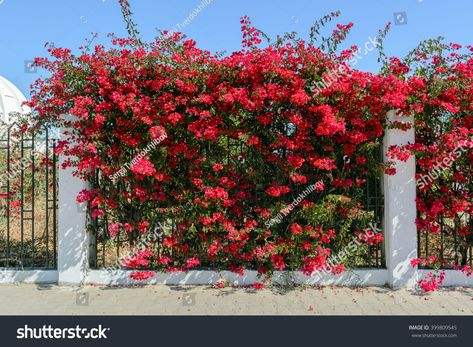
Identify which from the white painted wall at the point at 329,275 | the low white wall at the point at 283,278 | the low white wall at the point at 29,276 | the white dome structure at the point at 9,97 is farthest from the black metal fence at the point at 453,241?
the white dome structure at the point at 9,97

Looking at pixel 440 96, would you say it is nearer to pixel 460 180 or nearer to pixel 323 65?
pixel 460 180

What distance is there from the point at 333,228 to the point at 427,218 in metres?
1.29

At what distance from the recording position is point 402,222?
5695mm

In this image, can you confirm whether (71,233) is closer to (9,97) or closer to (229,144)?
(229,144)

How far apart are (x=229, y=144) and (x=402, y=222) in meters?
2.60

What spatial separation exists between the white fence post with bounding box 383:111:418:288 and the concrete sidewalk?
243 mm

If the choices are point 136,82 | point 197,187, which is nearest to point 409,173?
point 197,187

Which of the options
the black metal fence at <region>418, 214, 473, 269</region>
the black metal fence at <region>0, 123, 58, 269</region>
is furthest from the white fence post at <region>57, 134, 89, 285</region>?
the black metal fence at <region>418, 214, 473, 269</region>

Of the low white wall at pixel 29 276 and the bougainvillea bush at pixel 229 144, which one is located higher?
the bougainvillea bush at pixel 229 144

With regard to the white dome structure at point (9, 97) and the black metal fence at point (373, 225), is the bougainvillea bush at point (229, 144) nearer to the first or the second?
the black metal fence at point (373, 225)

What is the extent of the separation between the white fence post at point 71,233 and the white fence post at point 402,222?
4.26 metres

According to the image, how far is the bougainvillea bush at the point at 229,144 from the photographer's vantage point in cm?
530

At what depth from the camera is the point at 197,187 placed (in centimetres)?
570

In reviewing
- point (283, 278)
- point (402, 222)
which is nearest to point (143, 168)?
point (283, 278)
